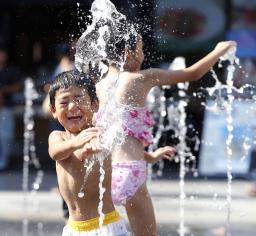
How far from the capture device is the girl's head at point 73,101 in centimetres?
393

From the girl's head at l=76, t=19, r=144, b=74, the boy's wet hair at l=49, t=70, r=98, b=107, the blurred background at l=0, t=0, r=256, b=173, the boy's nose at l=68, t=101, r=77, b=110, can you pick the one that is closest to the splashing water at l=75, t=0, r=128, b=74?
the girl's head at l=76, t=19, r=144, b=74

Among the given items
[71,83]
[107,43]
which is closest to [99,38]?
[107,43]

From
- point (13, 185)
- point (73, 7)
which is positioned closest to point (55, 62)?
point (73, 7)

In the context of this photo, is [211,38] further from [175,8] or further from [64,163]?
[64,163]

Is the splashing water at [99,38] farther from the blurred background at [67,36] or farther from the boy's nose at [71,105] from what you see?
the blurred background at [67,36]

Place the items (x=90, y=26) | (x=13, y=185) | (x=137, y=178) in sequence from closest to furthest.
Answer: (x=137, y=178) → (x=90, y=26) → (x=13, y=185)

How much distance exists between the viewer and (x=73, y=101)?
13.0 feet

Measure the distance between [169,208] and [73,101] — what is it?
3505mm

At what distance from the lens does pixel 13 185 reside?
893 cm

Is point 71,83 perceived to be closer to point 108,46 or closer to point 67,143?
point 67,143

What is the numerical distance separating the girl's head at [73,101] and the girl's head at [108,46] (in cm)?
74

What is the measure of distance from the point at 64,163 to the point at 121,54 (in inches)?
40.2

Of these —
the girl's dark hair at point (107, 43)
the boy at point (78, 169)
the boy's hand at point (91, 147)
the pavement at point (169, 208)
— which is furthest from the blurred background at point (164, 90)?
the boy's hand at point (91, 147)

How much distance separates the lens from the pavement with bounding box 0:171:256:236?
645 cm
